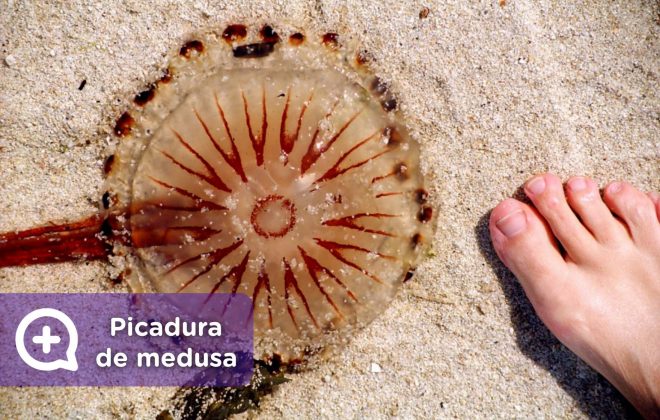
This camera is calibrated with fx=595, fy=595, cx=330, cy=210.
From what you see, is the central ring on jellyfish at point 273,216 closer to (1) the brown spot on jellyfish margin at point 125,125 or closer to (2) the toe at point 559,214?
(1) the brown spot on jellyfish margin at point 125,125

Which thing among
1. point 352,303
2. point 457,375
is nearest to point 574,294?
point 457,375

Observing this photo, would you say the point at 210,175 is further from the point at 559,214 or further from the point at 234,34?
the point at 559,214

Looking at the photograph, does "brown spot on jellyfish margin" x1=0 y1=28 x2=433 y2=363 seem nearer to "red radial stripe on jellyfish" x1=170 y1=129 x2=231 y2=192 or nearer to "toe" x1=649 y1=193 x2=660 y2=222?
"red radial stripe on jellyfish" x1=170 y1=129 x2=231 y2=192

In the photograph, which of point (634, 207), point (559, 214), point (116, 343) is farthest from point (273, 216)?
point (634, 207)

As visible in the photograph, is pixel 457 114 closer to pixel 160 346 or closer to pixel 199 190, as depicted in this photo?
pixel 199 190

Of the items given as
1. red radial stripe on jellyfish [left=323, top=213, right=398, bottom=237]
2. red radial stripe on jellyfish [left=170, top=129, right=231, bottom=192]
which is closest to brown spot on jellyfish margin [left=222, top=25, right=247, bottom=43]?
red radial stripe on jellyfish [left=170, top=129, right=231, bottom=192]

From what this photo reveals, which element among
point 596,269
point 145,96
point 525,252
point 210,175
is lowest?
point 596,269
